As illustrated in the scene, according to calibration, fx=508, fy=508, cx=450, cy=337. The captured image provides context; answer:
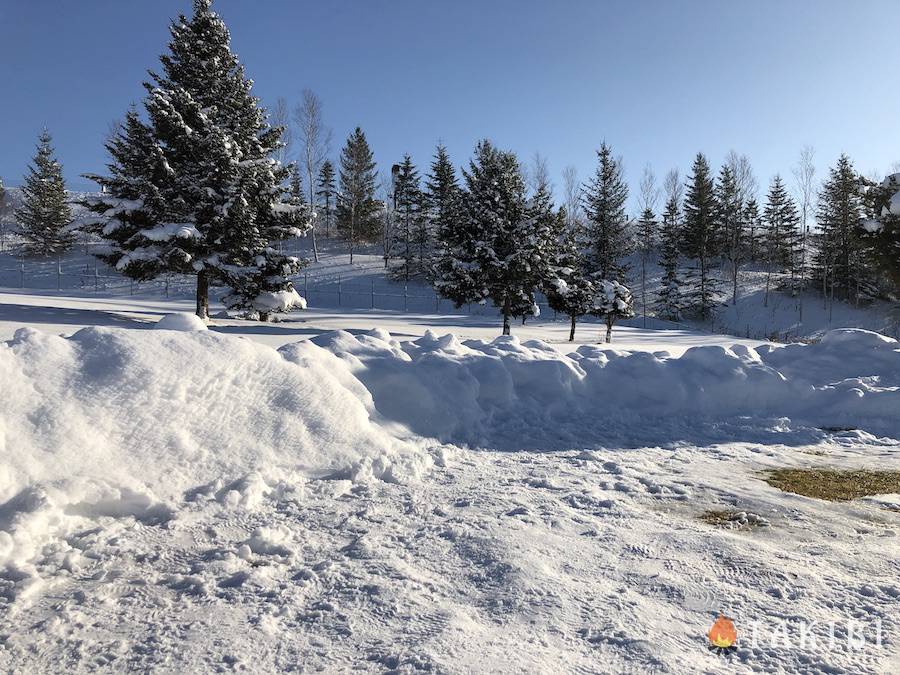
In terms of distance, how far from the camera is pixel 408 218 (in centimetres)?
4538

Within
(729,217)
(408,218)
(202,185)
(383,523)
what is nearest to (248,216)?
(202,185)

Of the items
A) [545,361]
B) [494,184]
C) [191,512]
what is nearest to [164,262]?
[494,184]

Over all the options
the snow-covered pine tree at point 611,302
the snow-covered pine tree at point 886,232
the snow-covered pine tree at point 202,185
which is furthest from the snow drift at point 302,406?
the snow-covered pine tree at point 611,302

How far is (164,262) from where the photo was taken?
15.6m

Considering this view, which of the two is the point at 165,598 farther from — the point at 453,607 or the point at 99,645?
the point at 453,607

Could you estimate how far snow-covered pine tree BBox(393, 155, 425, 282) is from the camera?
4294 cm

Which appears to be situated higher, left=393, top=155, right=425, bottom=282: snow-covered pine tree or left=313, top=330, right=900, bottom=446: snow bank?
left=393, top=155, right=425, bottom=282: snow-covered pine tree

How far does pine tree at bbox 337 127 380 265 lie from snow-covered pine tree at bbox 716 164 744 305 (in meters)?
34.3

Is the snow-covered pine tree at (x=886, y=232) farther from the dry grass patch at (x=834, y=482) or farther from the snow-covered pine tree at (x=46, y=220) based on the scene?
the snow-covered pine tree at (x=46, y=220)

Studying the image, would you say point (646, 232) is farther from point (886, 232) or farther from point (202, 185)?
point (202, 185)

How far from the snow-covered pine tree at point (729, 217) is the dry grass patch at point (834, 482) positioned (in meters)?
49.5

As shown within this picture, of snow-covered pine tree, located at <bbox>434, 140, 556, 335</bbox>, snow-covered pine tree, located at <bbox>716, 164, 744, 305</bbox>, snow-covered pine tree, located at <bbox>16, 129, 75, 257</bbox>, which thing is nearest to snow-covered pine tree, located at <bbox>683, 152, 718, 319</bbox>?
snow-covered pine tree, located at <bbox>716, 164, 744, 305</bbox>

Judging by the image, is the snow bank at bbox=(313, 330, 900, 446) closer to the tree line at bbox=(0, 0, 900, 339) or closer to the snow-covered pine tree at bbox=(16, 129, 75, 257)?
the tree line at bbox=(0, 0, 900, 339)

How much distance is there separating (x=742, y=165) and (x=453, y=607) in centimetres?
6060
